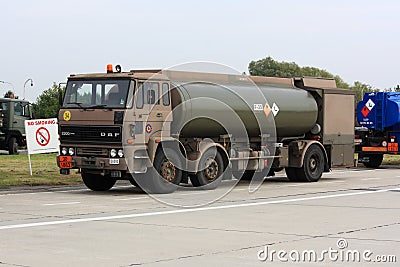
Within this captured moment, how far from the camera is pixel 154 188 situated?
20.3 metres

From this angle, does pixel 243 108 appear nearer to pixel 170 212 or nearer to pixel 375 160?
pixel 170 212

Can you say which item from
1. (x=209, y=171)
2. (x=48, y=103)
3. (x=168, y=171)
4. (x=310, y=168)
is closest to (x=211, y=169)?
(x=209, y=171)

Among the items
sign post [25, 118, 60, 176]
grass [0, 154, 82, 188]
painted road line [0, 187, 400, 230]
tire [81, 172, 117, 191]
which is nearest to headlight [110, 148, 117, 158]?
tire [81, 172, 117, 191]

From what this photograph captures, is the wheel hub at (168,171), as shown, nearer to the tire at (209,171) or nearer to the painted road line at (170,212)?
the tire at (209,171)

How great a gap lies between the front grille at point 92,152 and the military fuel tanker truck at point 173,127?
3 cm

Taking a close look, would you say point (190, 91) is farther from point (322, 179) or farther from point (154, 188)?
point (322, 179)

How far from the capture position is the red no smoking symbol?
25.8 m

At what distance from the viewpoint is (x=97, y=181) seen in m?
22.0

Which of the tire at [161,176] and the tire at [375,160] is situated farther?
the tire at [375,160]

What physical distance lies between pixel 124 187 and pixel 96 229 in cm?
1017

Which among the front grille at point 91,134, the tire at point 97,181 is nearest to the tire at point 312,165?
the tire at point 97,181

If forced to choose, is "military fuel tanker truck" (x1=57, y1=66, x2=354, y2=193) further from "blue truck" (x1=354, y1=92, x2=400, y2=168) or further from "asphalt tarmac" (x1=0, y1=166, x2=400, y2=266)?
"blue truck" (x1=354, y1=92, x2=400, y2=168)

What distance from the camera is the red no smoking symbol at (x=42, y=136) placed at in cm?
2577

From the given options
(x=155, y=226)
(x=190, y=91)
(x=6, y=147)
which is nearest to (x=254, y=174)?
(x=190, y=91)
